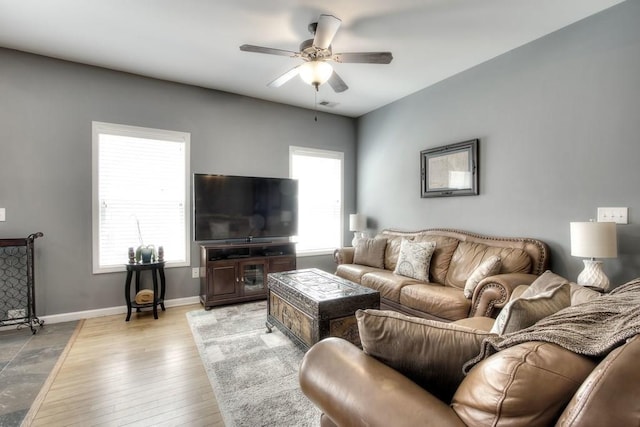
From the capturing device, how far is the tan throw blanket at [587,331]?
78cm

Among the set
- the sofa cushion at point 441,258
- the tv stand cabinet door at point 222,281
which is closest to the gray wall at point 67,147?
the tv stand cabinet door at point 222,281

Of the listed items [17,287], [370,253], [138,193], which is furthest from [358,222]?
[17,287]

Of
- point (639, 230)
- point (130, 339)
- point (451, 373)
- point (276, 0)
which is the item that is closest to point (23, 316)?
point (130, 339)

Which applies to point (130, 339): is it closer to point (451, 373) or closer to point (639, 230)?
point (451, 373)

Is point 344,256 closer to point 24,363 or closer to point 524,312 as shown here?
point 524,312

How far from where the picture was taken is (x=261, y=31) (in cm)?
279

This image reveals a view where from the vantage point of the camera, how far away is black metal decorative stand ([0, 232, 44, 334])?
9.93ft

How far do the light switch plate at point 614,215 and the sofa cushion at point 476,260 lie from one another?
629 millimetres

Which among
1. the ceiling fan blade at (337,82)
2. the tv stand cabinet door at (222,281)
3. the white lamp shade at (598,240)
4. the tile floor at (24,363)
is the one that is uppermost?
the ceiling fan blade at (337,82)

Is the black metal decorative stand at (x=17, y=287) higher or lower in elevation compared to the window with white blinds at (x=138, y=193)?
lower

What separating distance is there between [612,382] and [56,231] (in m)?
4.36

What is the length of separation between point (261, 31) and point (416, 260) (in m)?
2.77

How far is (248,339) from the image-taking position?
2.90m

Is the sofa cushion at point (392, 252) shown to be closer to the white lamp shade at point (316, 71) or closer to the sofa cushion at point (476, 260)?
the sofa cushion at point (476, 260)
